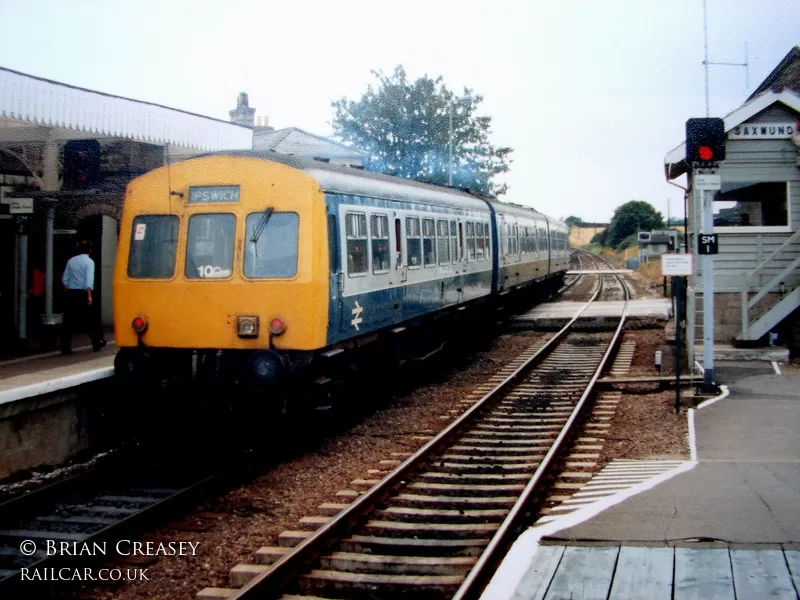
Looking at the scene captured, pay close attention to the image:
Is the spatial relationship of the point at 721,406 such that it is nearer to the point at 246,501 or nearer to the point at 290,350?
the point at 290,350

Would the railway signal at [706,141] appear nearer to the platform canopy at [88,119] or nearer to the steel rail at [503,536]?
the steel rail at [503,536]

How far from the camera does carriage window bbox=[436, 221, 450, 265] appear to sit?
13248 mm

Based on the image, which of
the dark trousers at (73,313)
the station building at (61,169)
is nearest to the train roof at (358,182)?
the station building at (61,169)

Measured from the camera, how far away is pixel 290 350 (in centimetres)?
827

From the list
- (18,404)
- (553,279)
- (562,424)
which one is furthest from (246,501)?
(553,279)

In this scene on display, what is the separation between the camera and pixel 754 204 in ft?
55.0

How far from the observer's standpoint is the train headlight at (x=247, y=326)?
8328mm

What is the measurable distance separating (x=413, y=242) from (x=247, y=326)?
4.04 meters

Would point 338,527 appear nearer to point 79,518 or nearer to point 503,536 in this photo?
point 503,536

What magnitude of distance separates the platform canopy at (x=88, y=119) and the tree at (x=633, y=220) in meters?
65.3

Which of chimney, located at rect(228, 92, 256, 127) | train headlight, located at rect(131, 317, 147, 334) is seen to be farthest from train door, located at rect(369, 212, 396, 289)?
chimney, located at rect(228, 92, 256, 127)

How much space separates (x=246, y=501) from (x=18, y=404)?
8.41 feet

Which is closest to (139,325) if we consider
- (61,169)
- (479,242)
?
(61,169)

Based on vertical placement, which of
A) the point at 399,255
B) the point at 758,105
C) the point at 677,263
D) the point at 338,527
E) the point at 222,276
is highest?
the point at 758,105
